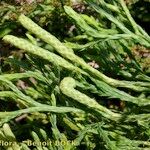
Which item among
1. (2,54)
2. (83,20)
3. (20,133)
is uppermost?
(83,20)

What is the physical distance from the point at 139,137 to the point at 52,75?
1.50 feet

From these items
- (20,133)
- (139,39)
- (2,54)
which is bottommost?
(20,133)

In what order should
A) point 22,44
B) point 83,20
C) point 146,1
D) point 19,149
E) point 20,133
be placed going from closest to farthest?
point 22,44
point 83,20
point 19,149
point 20,133
point 146,1

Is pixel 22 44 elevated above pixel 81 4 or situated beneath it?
elevated above

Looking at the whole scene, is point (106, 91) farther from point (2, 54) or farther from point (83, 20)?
point (2, 54)

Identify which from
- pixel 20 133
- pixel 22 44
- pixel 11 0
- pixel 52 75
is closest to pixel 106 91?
pixel 52 75

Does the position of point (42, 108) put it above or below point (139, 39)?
below

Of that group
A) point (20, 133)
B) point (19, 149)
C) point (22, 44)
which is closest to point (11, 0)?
point (20, 133)

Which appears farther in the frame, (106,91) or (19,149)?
(19,149)

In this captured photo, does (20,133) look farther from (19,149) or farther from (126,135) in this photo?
(126,135)

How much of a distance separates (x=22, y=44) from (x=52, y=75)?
1.23 feet

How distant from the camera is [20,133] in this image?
1938 mm

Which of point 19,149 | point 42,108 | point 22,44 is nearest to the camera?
point 22,44

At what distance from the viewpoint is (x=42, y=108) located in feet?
4.30
